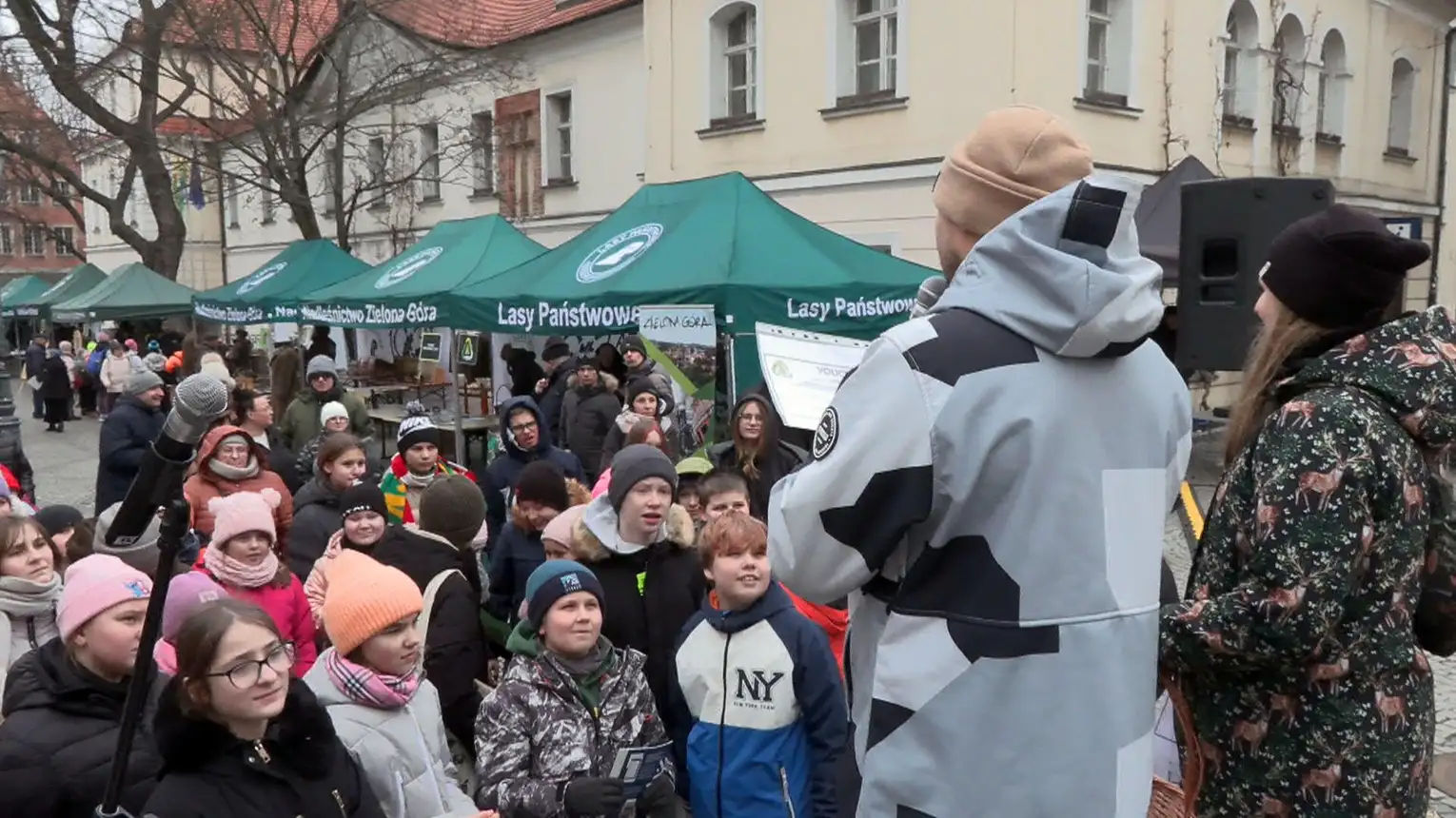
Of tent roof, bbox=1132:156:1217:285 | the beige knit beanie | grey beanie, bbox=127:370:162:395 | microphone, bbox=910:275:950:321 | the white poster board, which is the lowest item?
grey beanie, bbox=127:370:162:395

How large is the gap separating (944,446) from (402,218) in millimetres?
24925

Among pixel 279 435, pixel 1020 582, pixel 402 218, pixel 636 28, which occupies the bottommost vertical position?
pixel 279 435

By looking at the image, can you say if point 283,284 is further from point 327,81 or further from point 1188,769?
point 1188,769

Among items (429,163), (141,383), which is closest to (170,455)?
(141,383)

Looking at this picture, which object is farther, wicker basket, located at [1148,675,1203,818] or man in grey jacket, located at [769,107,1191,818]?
wicker basket, located at [1148,675,1203,818]

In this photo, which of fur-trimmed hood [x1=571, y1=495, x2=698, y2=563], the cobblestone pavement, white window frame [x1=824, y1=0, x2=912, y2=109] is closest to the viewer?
fur-trimmed hood [x1=571, y1=495, x2=698, y2=563]

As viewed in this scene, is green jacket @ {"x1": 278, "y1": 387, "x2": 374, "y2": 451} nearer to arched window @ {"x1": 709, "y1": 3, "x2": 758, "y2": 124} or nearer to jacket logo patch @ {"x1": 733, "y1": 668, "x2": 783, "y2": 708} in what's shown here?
jacket logo patch @ {"x1": 733, "y1": 668, "x2": 783, "y2": 708}

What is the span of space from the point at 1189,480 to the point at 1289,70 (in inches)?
460

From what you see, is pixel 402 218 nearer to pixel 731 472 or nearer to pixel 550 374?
pixel 550 374

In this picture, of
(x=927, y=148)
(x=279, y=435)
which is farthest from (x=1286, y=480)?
(x=927, y=148)

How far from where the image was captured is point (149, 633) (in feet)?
5.65

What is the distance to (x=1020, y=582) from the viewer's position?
1.54 m

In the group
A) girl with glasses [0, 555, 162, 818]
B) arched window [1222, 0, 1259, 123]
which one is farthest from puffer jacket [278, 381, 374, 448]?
arched window [1222, 0, 1259, 123]

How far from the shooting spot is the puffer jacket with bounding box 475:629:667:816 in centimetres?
297
